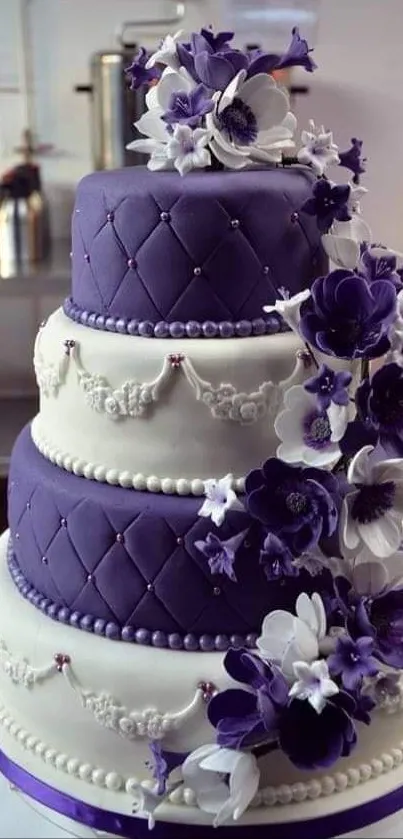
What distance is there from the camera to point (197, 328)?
3.17 ft

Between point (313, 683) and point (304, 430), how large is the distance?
218 millimetres

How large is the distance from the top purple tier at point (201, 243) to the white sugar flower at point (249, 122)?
0.02 meters

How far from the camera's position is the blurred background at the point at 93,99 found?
229 centimetres

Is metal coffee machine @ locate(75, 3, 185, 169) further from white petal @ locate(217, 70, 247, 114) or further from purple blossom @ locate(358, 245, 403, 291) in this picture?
purple blossom @ locate(358, 245, 403, 291)

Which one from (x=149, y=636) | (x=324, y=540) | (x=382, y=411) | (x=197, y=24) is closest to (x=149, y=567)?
(x=149, y=636)

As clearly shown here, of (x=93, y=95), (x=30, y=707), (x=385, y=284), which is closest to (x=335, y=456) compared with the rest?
(x=385, y=284)

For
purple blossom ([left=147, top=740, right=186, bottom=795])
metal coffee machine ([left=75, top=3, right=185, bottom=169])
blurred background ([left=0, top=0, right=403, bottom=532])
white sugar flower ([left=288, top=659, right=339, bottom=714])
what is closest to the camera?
white sugar flower ([left=288, top=659, right=339, bottom=714])

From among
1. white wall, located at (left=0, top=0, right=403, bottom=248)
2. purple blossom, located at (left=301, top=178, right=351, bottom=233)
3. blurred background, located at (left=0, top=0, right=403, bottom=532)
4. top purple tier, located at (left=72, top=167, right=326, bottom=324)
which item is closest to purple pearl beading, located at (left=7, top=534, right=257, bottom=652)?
top purple tier, located at (left=72, top=167, right=326, bottom=324)

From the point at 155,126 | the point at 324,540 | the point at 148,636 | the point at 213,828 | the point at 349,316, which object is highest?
the point at 155,126

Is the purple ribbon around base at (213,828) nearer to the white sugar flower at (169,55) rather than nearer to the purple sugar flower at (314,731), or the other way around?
the purple sugar flower at (314,731)

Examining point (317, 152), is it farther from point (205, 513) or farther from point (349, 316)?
point (205, 513)

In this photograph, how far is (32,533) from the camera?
1.06 metres

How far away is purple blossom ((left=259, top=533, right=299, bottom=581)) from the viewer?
864 mm

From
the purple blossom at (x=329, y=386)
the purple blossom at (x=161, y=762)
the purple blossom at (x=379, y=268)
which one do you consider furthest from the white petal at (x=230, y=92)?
the purple blossom at (x=161, y=762)
